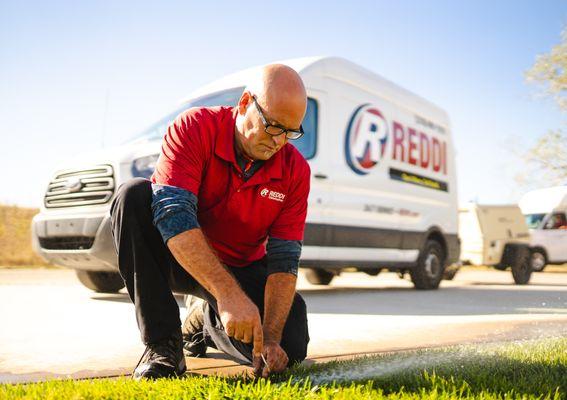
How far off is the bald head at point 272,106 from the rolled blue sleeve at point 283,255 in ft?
1.36

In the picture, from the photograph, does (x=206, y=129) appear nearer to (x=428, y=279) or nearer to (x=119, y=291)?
(x=119, y=291)

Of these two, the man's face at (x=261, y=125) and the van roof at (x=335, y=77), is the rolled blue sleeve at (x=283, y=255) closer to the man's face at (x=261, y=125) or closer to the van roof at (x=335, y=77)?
the man's face at (x=261, y=125)

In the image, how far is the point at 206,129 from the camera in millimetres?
2535

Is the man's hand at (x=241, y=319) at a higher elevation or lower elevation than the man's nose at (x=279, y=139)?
lower

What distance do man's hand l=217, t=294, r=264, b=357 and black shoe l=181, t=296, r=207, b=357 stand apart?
0.87 m

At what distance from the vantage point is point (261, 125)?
2369 millimetres

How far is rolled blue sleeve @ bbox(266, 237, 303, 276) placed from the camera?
2561 millimetres

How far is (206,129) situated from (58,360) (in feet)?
4.58

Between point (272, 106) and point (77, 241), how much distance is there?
3.71 m

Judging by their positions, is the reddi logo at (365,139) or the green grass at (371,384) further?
the reddi logo at (365,139)

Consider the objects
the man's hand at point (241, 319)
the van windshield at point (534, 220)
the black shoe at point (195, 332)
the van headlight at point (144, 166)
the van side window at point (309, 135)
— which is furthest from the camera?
the van windshield at point (534, 220)

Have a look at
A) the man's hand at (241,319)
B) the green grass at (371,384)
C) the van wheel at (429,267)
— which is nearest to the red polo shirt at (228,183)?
the man's hand at (241,319)

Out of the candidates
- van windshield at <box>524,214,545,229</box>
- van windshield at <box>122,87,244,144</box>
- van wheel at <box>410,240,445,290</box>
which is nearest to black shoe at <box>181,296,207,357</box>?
van windshield at <box>122,87,244,144</box>

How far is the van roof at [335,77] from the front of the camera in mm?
6438
